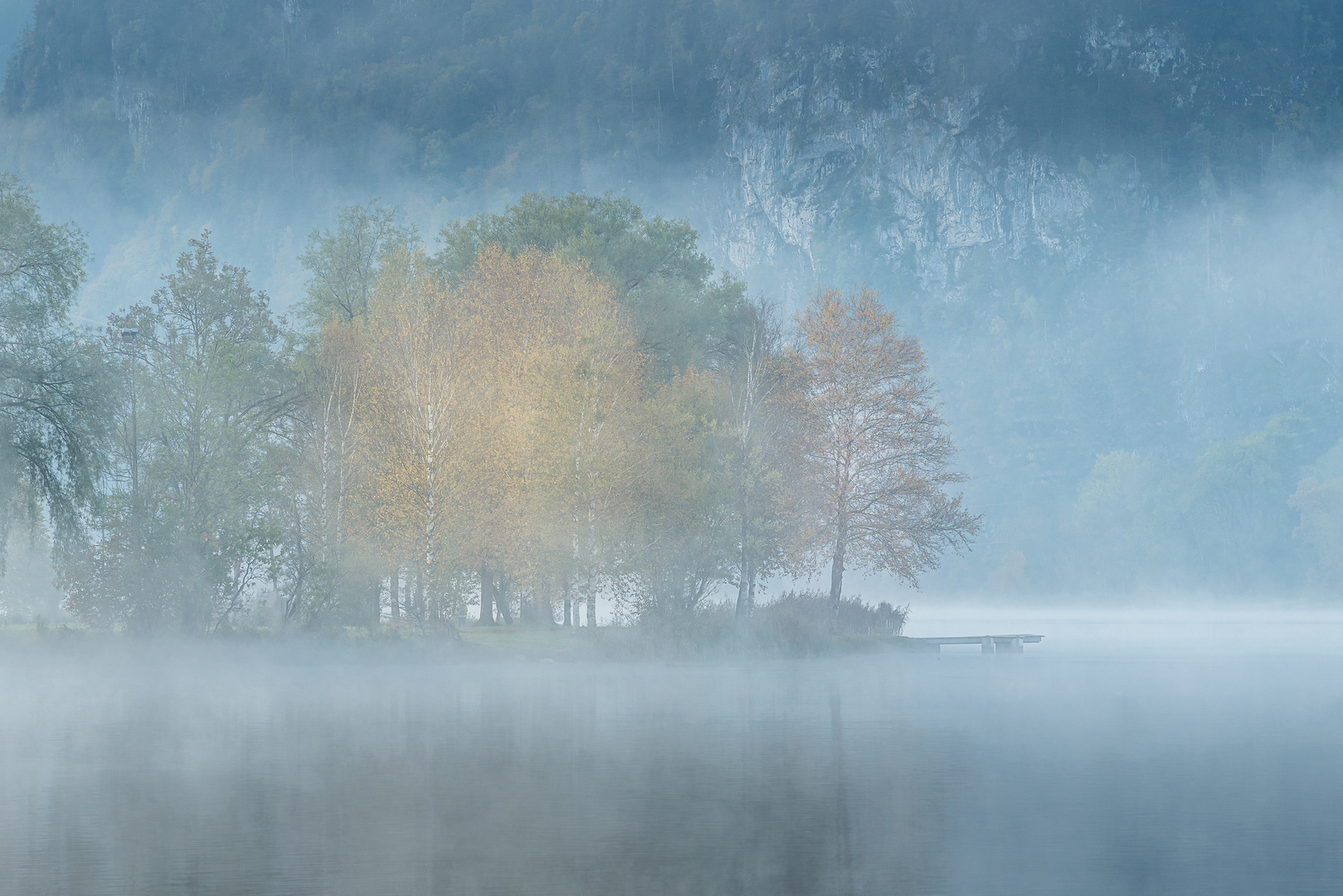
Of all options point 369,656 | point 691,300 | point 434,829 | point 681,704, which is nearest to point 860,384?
point 691,300

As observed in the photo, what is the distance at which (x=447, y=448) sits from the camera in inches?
1907

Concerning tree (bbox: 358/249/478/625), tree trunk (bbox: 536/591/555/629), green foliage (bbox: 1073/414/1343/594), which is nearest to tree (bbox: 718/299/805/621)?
tree trunk (bbox: 536/591/555/629)

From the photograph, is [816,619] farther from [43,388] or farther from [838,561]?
[43,388]

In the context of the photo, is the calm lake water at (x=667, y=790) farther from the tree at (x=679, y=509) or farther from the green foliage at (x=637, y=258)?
the green foliage at (x=637, y=258)

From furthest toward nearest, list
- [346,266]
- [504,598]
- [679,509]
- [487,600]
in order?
[346,266] < [487,600] < [504,598] < [679,509]

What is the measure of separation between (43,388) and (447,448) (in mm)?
13192

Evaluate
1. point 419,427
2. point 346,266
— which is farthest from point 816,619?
point 346,266

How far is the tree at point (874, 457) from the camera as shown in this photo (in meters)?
56.2

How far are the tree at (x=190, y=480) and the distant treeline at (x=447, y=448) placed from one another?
9 cm

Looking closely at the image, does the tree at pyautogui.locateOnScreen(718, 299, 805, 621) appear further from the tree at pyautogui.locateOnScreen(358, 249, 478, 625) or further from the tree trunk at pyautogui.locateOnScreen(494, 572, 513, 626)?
the tree at pyautogui.locateOnScreen(358, 249, 478, 625)

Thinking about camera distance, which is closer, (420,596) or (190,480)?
(190,480)

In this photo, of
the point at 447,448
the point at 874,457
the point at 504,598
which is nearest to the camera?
the point at 447,448

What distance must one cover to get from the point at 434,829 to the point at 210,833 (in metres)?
2.36

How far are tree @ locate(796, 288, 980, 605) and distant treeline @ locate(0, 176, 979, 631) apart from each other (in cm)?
11
